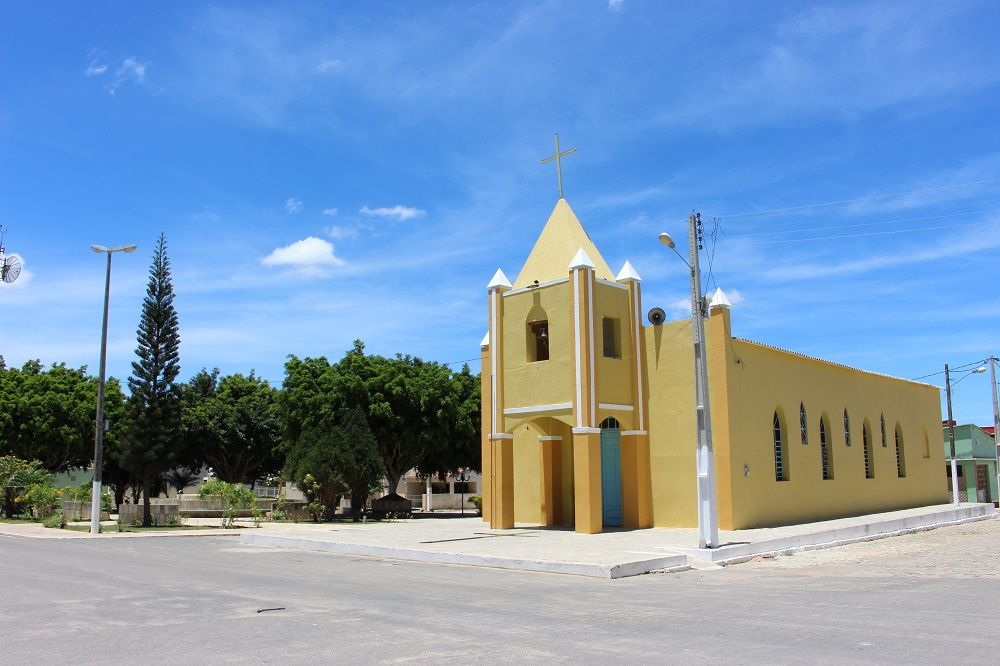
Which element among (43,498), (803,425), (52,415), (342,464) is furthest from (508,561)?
(52,415)

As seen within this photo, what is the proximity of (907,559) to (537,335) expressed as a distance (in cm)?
1122

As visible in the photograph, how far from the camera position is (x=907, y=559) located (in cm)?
1537

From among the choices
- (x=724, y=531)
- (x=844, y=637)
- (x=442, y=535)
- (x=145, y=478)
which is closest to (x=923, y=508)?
(x=724, y=531)

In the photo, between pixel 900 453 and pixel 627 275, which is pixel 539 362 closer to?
pixel 627 275

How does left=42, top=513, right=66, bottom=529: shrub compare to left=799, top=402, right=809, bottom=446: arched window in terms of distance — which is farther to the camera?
left=42, top=513, right=66, bottom=529: shrub

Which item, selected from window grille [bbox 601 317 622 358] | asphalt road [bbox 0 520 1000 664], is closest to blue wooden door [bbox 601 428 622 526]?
window grille [bbox 601 317 622 358]

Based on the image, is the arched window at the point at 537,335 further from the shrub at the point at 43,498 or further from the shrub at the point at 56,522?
the shrub at the point at 43,498

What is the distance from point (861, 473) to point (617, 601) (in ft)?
62.7

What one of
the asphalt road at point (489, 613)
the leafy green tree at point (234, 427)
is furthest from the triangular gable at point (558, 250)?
the leafy green tree at point (234, 427)

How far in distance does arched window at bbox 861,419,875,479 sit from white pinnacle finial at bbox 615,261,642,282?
10.8 meters

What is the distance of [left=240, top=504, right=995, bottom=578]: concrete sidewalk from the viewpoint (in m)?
14.5

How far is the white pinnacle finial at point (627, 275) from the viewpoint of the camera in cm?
2261

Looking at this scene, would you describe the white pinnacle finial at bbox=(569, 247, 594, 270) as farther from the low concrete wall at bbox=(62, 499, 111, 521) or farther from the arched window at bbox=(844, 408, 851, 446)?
the low concrete wall at bbox=(62, 499, 111, 521)

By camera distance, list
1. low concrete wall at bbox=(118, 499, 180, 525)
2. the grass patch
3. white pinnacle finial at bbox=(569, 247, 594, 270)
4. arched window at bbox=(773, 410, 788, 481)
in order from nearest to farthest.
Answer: white pinnacle finial at bbox=(569, 247, 594, 270) < arched window at bbox=(773, 410, 788, 481) < the grass patch < low concrete wall at bbox=(118, 499, 180, 525)
